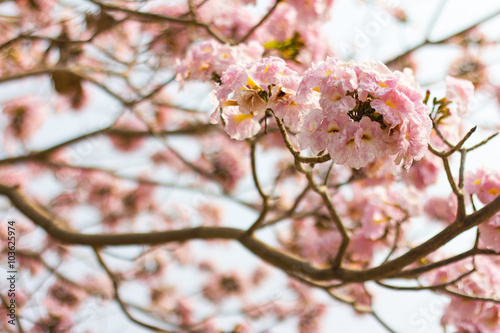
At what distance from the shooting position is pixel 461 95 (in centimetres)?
148

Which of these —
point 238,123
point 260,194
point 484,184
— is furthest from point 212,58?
point 484,184

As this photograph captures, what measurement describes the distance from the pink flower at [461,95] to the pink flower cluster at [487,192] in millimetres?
247

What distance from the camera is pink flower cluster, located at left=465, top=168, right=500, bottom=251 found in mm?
1400

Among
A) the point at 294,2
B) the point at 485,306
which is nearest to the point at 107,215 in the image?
the point at 294,2

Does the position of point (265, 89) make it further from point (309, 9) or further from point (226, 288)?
point (226, 288)

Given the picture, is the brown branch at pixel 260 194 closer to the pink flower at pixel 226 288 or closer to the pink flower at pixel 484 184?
the pink flower at pixel 484 184

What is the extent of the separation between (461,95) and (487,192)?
359mm

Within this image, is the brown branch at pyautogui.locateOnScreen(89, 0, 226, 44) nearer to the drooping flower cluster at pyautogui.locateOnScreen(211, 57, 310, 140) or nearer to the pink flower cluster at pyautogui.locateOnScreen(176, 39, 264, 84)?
the pink flower cluster at pyautogui.locateOnScreen(176, 39, 264, 84)

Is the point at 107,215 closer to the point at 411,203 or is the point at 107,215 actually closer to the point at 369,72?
the point at 411,203

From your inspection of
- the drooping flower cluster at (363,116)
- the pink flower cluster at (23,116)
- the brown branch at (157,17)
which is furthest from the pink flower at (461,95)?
the pink flower cluster at (23,116)

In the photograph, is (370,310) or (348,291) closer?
(370,310)

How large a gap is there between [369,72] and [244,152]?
3.01 metres

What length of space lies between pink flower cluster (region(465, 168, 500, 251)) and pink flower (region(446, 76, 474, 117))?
247 millimetres

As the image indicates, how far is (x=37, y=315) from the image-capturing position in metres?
2.92
